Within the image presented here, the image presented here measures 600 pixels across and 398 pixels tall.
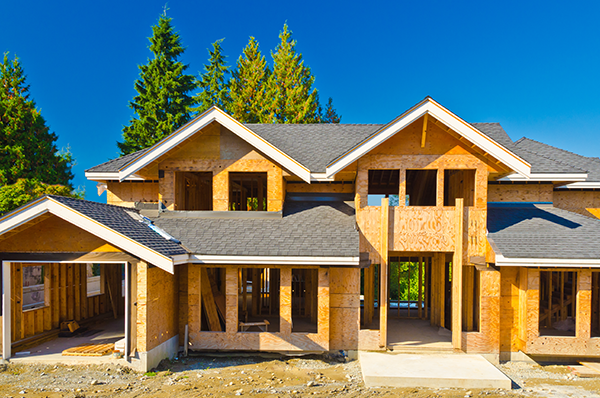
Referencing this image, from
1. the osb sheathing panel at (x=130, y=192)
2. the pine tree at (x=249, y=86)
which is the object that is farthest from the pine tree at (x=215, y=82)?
the osb sheathing panel at (x=130, y=192)

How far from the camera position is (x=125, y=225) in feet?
30.0

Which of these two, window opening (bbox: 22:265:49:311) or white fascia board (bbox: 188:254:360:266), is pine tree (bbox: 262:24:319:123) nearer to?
window opening (bbox: 22:265:49:311)

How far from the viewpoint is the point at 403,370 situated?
8562 mm

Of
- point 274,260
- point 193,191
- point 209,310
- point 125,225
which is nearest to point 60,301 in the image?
point 125,225

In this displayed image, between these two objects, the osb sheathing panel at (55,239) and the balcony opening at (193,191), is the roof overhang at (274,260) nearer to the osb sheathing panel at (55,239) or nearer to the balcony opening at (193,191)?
Answer: the osb sheathing panel at (55,239)

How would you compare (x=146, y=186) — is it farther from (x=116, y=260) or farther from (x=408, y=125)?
(x=408, y=125)

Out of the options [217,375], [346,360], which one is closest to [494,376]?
[346,360]

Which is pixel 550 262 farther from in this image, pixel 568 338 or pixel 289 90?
pixel 289 90

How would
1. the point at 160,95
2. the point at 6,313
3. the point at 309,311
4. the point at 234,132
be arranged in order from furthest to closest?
the point at 160,95 < the point at 309,311 < the point at 234,132 < the point at 6,313

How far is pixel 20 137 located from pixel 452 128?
31.8 m

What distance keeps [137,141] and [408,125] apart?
28.0m

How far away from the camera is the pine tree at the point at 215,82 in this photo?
3528 centimetres

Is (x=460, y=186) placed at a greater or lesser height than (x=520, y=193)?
greater

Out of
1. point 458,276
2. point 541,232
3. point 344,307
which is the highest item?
point 541,232
